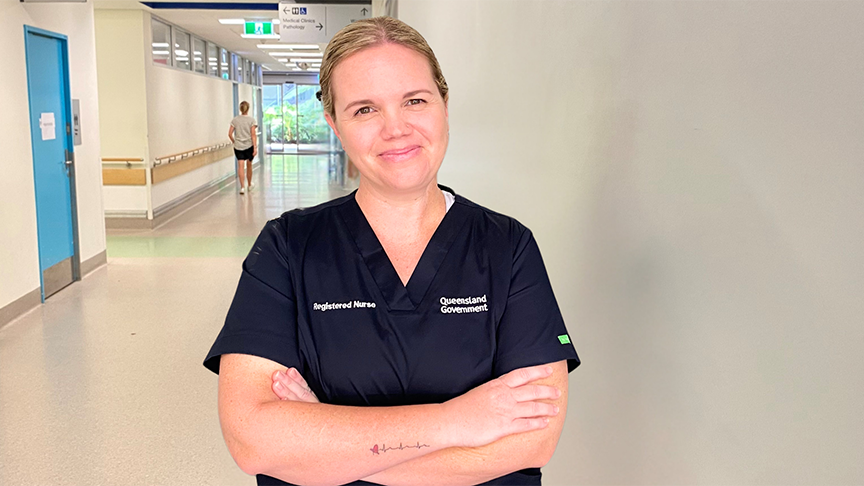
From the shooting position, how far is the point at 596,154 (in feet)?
5.66

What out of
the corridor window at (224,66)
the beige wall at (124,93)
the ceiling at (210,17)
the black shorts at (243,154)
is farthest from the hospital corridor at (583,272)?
A: the corridor window at (224,66)

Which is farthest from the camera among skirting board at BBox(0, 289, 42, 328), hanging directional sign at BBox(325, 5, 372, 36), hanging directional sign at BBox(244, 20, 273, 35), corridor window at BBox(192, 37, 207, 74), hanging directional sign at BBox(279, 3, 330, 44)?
corridor window at BBox(192, 37, 207, 74)

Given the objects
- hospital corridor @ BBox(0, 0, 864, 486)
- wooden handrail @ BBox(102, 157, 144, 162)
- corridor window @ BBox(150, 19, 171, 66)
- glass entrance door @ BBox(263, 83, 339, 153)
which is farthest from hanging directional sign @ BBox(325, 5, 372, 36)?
glass entrance door @ BBox(263, 83, 339, 153)

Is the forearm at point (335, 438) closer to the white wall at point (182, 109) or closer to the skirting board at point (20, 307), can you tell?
the skirting board at point (20, 307)

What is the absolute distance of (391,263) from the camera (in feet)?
4.84

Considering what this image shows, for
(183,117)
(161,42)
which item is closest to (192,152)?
(183,117)

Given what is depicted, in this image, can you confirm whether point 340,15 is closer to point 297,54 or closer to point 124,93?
point 124,93

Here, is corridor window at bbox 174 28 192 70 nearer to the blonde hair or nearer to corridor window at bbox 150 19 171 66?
corridor window at bbox 150 19 171 66

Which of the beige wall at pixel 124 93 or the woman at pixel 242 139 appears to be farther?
the woman at pixel 242 139

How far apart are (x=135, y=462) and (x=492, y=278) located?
2.87 m

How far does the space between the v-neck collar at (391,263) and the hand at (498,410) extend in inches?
8.6

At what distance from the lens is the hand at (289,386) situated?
133cm

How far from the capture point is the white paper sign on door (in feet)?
22.1

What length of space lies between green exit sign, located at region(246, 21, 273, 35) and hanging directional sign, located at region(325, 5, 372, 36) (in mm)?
2924
